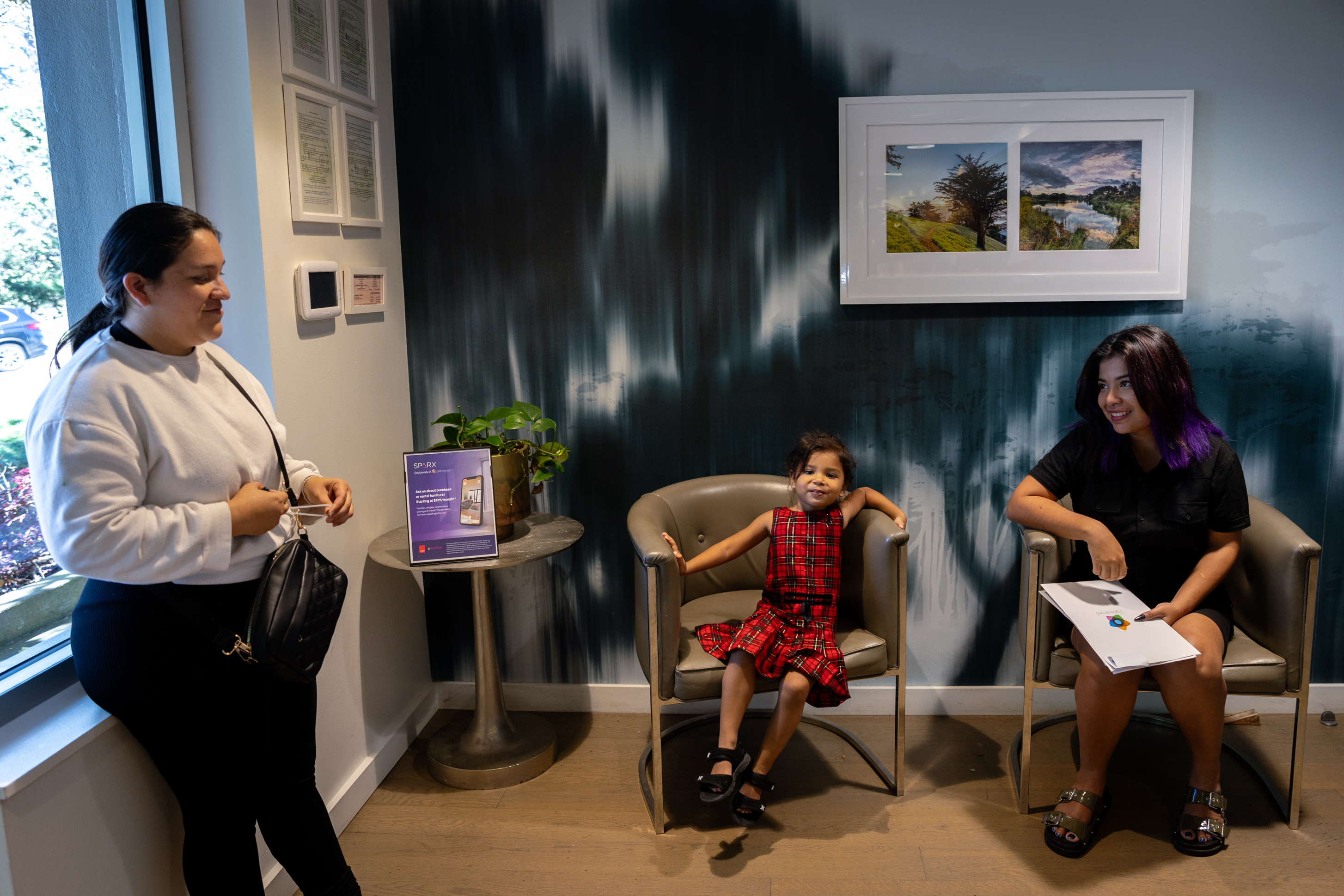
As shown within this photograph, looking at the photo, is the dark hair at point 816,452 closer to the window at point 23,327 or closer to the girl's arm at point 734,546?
the girl's arm at point 734,546

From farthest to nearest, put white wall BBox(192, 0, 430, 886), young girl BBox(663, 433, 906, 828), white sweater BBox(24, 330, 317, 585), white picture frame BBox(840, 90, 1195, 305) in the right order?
1. white picture frame BBox(840, 90, 1195, 305)
2. young girl BBox(663, 433, 906, 828)
3. white wall BBox(192, 0, 430, 886)
4. white sweater BBox(24, 330, 317, 585)

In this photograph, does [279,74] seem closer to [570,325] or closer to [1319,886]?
[570,325]

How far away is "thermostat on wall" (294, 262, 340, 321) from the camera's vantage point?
2.44 metres

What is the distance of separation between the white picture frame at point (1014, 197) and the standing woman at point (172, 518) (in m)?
1.93

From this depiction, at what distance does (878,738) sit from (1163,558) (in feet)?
3.53

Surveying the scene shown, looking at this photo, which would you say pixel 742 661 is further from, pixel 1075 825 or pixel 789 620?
pixel 1075 825

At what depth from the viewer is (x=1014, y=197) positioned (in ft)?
9.72

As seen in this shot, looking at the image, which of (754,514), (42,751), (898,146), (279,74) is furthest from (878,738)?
(279,74)

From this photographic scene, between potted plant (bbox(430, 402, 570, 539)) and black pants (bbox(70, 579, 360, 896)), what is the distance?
0.94 metres

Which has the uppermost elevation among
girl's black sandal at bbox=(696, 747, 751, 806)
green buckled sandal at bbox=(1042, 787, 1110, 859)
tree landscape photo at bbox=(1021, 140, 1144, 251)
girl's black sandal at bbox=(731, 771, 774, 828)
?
tree landscape photo at bbox=(1021, 140, 1144, 251)

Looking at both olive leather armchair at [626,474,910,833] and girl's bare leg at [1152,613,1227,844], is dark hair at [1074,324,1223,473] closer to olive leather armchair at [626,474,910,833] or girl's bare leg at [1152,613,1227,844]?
girl's bare leg at [1152,613,1227,844]

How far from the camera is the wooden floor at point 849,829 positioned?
7.75 ft

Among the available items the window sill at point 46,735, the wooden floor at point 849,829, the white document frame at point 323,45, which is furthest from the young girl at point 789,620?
the white document frame at point 323,45

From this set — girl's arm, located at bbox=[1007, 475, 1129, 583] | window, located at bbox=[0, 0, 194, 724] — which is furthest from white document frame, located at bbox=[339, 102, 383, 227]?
girl's arm, located at bbox=[1007, 475, 1129, 583]
